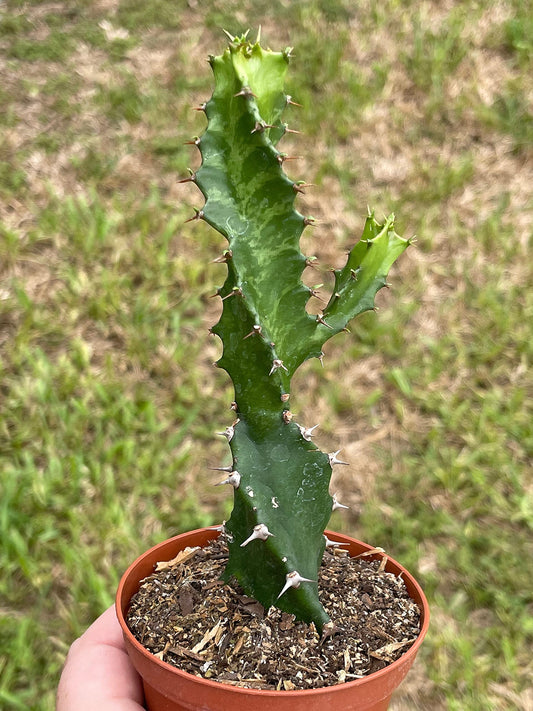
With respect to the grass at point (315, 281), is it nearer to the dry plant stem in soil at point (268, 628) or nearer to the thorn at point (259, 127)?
the dry plant stem in soil at point (268, 628)

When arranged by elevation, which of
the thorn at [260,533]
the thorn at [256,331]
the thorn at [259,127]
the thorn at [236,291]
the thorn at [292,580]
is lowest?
the thorn at [292,580]

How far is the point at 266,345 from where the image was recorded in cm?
119

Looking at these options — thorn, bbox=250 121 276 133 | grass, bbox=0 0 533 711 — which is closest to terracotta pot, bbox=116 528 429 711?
thorn, bbox=250 121 276 133

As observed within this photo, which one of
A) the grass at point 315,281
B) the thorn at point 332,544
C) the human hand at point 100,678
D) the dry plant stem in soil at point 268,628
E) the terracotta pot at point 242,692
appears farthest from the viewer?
the grass at point 315,281

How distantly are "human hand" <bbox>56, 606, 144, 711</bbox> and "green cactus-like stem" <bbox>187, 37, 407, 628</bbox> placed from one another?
301 millimetres

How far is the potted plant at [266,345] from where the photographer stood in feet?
3.87

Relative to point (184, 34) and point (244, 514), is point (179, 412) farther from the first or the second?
point (184, 34)

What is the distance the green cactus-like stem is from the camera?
3.93 ft

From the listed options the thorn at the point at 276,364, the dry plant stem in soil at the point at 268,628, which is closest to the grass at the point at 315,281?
the dry plant stem in soil at the point at 268,628

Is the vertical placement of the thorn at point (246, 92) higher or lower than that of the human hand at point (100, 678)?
higher

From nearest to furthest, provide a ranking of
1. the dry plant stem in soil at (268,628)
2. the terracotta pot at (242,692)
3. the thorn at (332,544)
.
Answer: the terracotta pot at (242,692)
the dry plant stem in soil at (268,628)
the thorn at (332,544)

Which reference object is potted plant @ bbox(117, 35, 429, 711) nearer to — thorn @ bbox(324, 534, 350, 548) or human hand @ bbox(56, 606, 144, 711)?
human hand @ bbox(56, 606, 144, 711)

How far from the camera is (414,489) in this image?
3064 millimetres

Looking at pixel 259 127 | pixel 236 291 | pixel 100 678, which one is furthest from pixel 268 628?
pixel 259 127
